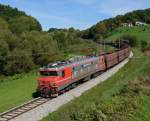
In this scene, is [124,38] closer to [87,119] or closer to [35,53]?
[35,53]

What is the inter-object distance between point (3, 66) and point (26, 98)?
105ft

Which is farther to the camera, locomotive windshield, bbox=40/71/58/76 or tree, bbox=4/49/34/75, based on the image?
tree, bbox=4/49/34/75

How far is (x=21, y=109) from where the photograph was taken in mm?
32094

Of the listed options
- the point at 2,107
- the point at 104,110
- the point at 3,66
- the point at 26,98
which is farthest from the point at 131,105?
the point at 3,66

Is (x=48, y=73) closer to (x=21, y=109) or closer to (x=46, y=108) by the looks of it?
(x=46, y=108)

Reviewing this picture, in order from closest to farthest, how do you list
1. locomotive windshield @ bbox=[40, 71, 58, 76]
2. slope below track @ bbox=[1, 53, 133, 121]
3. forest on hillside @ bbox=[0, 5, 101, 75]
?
slope below track @ bbox=[1, 53, 133, 121] → locomotive windshield @ bbox=[40, 71, 58, 76] → forest on hillside @ bbox=[0, 5, 101, 75]

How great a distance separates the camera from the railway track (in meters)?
29.1

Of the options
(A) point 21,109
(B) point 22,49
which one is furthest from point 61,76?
(B) point 22,49

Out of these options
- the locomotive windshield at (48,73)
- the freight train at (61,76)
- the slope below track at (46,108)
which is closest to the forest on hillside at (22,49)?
the freight train at (61,76)

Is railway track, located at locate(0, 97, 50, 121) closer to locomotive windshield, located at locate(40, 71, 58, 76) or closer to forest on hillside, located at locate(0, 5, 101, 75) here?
locomotive windshield, located at locate(40, 71, 58, 76)

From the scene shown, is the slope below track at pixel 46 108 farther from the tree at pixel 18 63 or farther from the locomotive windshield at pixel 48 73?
the tree at pixel 18 63

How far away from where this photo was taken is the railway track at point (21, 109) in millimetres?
29144

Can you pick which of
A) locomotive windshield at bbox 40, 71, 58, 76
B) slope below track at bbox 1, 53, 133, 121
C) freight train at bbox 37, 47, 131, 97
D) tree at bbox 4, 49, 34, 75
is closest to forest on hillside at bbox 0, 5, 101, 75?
tree at bbox 4, 49, 34, 75

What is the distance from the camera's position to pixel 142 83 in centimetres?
2827
